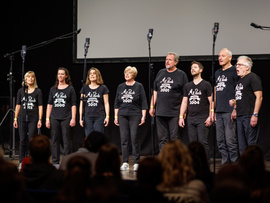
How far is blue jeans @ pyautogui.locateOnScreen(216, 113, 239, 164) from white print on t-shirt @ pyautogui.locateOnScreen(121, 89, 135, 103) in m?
1.21

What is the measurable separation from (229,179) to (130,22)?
19.6 ft

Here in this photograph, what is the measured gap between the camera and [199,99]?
557 centimetres

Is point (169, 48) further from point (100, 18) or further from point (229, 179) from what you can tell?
point (229, 179)

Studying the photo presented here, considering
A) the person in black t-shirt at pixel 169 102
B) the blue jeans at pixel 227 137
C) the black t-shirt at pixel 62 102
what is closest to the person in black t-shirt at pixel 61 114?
the black t-shirt at pixel 62 102

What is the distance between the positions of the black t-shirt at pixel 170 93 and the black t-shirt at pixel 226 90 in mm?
503

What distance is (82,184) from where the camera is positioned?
2021mm

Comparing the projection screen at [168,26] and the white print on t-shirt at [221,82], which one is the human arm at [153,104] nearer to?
the white print on t-shirt at [221,82]

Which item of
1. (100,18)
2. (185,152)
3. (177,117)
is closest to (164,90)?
(177,117)

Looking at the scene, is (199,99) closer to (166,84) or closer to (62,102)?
(166,84)

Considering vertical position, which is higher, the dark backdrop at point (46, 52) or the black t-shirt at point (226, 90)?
the dark backdrop at point (46, 52)

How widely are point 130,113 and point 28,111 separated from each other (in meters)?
1.56

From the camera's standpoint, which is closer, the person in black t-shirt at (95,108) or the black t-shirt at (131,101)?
the black t-shirt at (131,101)

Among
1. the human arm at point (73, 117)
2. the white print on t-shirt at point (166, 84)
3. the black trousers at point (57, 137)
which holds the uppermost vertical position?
the white print on t-shirt at point (166, 84)

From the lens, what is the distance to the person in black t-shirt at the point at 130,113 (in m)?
5.79
